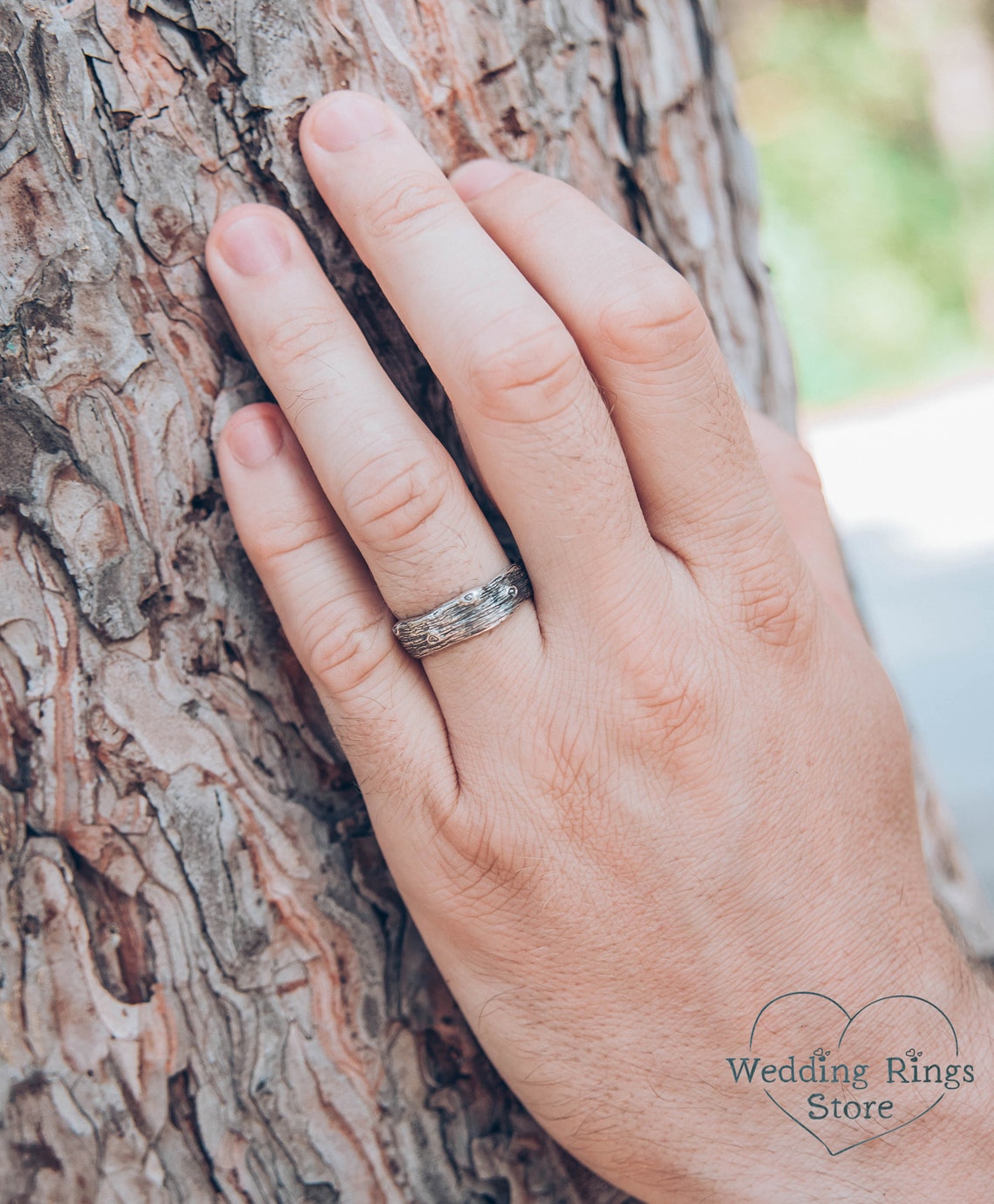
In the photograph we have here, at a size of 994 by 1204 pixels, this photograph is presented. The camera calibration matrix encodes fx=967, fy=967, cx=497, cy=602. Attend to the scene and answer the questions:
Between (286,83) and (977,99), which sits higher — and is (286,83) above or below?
above

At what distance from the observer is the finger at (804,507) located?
3.76 feet

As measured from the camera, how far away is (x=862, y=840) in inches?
39.2

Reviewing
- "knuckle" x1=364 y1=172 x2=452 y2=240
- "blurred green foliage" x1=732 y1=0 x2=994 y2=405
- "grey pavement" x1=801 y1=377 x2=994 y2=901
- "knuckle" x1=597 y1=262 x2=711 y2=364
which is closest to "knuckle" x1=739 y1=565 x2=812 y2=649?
"knuckle" x1=597 y1=262 x2=711 y2=364

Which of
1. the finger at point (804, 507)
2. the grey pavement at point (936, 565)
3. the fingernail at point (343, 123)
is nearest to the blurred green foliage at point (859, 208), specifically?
the grey pavement at point (936, 565)

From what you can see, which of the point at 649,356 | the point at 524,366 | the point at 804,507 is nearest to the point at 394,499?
the point at 524,366

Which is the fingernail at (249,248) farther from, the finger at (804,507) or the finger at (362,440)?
the finger at (804,507)

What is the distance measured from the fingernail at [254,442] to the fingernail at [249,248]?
141mm

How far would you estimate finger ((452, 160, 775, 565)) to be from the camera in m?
0.88

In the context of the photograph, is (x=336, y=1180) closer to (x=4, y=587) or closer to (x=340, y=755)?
(x=340, y=755)

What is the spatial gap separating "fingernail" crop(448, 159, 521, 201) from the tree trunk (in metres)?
0.04

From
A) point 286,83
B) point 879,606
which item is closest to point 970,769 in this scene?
point 879,606

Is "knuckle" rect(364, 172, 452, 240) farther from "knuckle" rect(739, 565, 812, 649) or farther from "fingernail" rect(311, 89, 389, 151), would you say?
"knuckle" rect(739, 565, 812, 649)

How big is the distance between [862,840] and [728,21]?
28.9 ft

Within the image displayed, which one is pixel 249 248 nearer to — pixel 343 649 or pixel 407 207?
pixel 407 207
